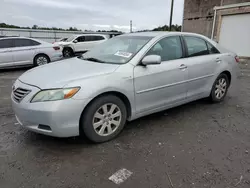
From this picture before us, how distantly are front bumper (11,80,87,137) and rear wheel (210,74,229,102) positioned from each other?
287 cm

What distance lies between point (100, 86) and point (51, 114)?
2.20 ft

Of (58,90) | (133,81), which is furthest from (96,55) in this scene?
(58,90)

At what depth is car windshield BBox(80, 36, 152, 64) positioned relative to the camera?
309 cm

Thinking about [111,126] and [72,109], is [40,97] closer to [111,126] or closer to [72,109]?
[72,109]

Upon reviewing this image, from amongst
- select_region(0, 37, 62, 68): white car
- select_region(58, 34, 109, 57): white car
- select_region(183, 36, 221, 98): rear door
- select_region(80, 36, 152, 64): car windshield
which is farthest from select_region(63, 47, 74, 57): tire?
select_region(183, 36, 221, 98): rear door

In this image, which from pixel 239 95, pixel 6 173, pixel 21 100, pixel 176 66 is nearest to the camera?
pixel 6 173

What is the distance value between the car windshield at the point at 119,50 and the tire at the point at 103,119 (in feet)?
2.14

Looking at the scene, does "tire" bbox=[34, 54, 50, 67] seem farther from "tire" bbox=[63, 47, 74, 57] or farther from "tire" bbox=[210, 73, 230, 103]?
"tire" bbox=[210, 73, 230, 103]

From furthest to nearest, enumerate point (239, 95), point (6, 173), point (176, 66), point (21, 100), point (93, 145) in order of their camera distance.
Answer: point (239, 95) < point (176, 66) < point (93, 145) < point (21, 100) < point (6, 173)

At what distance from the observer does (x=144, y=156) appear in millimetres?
2514

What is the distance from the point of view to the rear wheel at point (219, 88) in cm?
419

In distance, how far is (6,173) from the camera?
2205 millimetres

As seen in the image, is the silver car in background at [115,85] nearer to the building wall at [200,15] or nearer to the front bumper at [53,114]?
the front bumper at [53,114]

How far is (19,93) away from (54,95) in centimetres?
56
